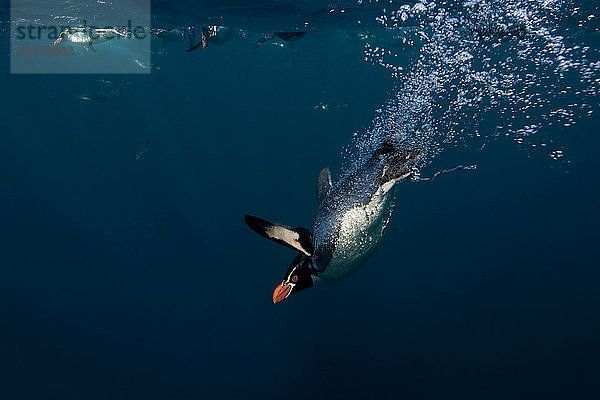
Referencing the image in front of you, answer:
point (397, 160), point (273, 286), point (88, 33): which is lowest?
point (273, 286)

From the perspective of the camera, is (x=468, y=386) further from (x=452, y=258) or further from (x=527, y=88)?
(x=527, y=88)

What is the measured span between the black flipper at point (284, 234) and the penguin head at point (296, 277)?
125 millimetres

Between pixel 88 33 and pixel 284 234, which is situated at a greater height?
pixel 88 33

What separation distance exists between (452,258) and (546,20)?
10.4 metres

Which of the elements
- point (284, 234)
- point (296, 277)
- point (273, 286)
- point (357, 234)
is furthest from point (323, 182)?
point (273, 286)

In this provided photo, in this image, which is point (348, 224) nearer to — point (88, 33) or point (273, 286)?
point (273, 286)

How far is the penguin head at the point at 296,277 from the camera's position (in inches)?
88.2

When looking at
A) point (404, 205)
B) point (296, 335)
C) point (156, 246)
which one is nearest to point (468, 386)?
point (296, 335)

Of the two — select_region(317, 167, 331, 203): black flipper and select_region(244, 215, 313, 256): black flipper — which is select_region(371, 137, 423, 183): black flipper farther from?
select_region(317, 167, 331, 203): black flipper

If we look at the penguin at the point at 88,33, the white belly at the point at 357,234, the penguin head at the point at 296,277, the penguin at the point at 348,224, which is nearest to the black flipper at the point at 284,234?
the penguin at the point at 348,224

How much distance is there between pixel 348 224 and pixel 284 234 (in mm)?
498

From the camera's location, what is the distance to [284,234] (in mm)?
2021

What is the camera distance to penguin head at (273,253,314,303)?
7.35 feet

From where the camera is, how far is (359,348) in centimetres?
1177
